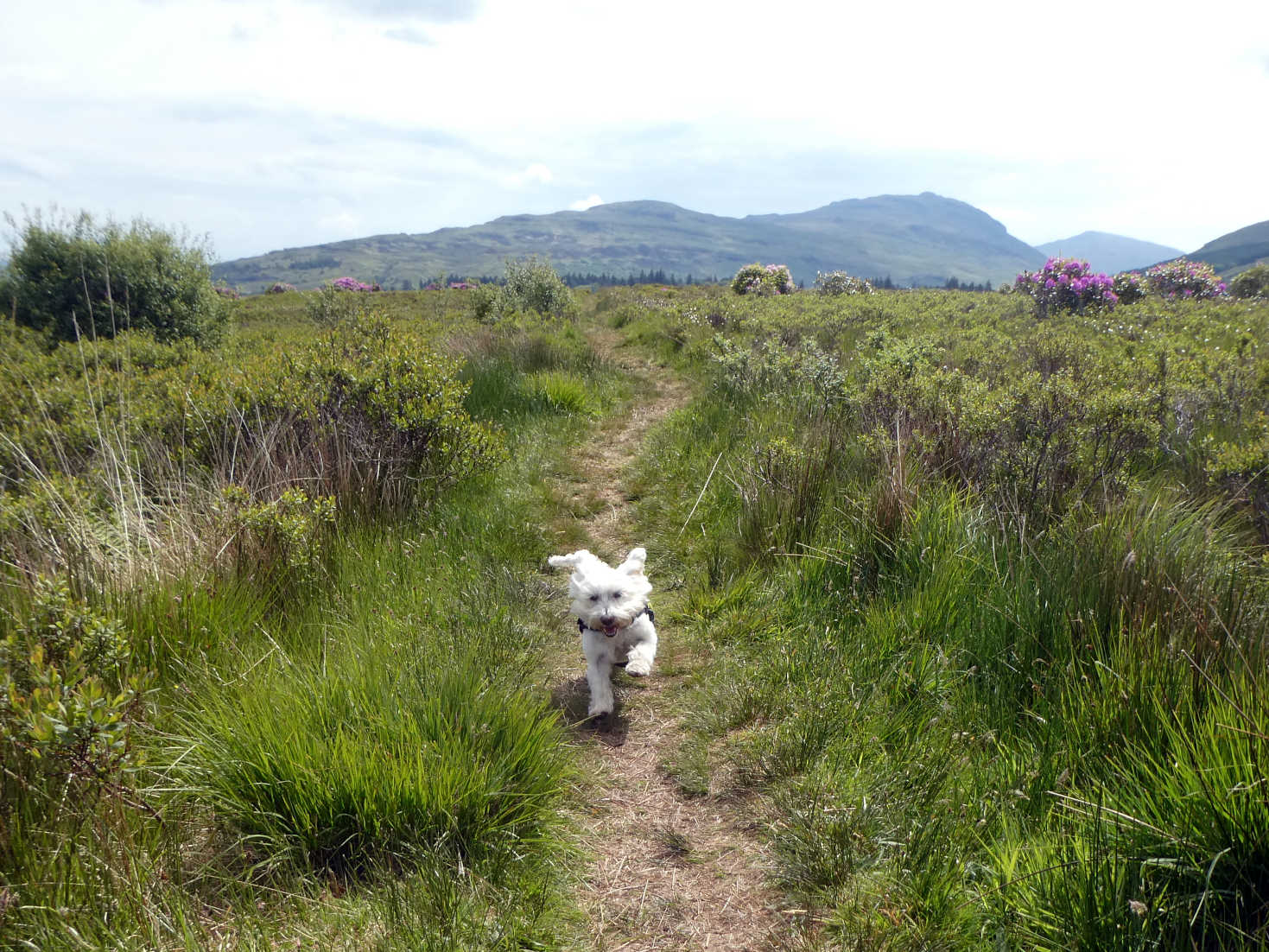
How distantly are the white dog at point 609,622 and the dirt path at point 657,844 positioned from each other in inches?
9.5

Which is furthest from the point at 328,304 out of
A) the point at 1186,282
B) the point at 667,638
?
the point at 1186,282

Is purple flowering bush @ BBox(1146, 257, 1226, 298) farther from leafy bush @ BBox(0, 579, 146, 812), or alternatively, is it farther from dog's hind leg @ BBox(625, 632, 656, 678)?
leafy bush @ BBox(0, 579, 146, 812)

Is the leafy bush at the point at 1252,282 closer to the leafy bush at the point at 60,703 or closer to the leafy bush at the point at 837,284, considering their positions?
the leafy bush at the point at 837,284

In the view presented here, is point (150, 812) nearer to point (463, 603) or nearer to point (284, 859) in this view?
point (284, 859)

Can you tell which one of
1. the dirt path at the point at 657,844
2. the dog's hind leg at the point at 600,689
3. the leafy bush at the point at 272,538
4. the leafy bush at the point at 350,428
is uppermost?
the leafy bush at the point at 350,428

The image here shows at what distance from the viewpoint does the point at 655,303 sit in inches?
1148

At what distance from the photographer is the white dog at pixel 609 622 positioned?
12.8ft

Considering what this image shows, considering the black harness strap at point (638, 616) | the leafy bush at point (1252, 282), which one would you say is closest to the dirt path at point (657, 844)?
the black harness strap at point (638, 616)

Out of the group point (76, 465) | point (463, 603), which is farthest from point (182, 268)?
point (463, 603)

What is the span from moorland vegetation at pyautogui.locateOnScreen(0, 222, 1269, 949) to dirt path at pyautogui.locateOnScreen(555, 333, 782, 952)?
0.13 metres

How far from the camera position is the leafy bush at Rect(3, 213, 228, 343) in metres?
17.6

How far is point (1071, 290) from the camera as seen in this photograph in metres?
19.1

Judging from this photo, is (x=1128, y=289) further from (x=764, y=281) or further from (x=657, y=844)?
(x=657, y=844)

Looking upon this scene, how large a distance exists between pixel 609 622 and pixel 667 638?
111 cm
